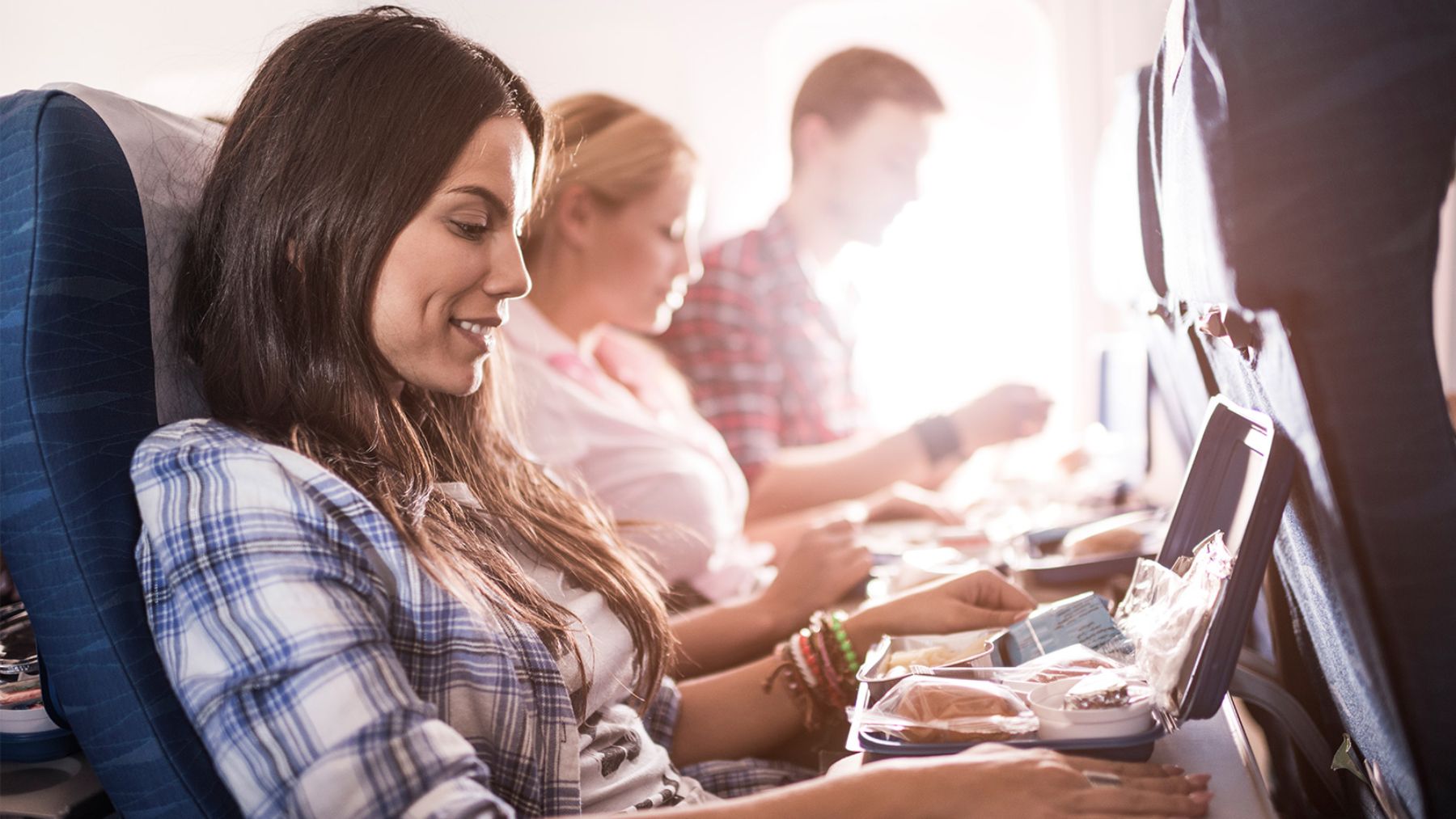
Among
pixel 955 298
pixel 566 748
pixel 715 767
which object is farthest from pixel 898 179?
pixel 566 748

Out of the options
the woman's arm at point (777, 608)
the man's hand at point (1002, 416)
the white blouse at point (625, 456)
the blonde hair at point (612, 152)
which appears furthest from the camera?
the man's hand at point (1002, 416)

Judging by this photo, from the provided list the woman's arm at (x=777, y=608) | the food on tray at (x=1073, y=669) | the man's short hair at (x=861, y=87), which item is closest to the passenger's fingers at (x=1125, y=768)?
the food on tray at (x=1073, y=669)

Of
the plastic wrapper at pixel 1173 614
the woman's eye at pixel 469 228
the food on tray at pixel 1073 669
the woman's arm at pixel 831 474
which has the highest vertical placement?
the woman's eye at pixel 469 228

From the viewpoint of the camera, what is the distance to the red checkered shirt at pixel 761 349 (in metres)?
2.47

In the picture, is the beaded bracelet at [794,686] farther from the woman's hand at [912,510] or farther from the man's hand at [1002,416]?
the man's hand at [1002,416]

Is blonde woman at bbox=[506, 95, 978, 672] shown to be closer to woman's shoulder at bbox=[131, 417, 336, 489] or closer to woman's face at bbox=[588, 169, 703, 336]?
woman's face at bbox=[588, 169, 703, 336]

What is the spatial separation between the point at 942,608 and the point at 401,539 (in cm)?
58

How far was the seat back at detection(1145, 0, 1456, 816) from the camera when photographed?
1.89 feet

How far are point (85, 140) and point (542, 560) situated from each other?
51 cm

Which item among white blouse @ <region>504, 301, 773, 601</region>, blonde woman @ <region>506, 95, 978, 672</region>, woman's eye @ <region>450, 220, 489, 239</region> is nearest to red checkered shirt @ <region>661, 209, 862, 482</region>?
blonde woman @ <region>506, 95, 978, 672</region>

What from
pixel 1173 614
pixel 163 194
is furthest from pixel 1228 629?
pixel 163 194

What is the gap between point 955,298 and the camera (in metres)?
3.80

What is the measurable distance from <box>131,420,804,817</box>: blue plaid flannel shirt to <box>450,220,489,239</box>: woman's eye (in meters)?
0.25

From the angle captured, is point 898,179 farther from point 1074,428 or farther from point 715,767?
point 715,767
